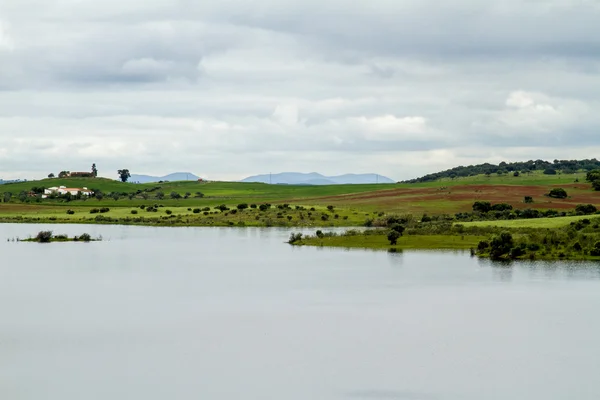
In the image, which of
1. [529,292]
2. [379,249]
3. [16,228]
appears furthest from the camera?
[16,228]

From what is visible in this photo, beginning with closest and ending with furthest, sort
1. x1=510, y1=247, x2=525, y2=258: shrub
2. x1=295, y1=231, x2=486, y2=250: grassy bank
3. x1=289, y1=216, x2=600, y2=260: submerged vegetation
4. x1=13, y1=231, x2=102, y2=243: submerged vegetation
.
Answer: x1=510, y1=247, x2=525, y2=258: shrub → x1=289, y1=216, x2=600, y2=260: submerged vegetation → x1=295, y1=231, x2=486, y2=250: grassy bank → x1=13, y1=231, x2=102, y2=243: submerged vegetation

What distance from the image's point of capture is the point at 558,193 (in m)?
153

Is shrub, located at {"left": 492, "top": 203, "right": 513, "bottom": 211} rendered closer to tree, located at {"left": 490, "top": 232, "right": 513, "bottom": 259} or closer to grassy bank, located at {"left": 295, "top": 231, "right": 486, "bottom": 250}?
grassy bank, located at {"left": 295, "top": 231, "right": 486, "bottom": 250}

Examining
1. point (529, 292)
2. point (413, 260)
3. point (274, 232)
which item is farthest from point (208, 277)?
point (274, 232)

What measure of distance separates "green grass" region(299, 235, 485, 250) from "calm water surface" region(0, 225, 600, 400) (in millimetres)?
7019

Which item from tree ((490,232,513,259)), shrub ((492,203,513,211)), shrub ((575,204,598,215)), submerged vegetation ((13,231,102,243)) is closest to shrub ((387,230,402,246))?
tree ((490,232,513,259))

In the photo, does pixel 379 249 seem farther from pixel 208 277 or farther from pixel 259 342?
pixel 259 342

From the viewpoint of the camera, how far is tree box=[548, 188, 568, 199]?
153m

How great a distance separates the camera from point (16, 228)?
137 meters

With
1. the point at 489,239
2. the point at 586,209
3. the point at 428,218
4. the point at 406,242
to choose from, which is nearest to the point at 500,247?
the point at 489,239

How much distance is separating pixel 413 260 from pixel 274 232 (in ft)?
142

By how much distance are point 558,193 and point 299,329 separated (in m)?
110

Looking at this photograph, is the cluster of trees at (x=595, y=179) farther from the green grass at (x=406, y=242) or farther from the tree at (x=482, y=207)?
the green grass at (x=406, y=242)

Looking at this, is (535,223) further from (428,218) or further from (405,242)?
(428,218)
